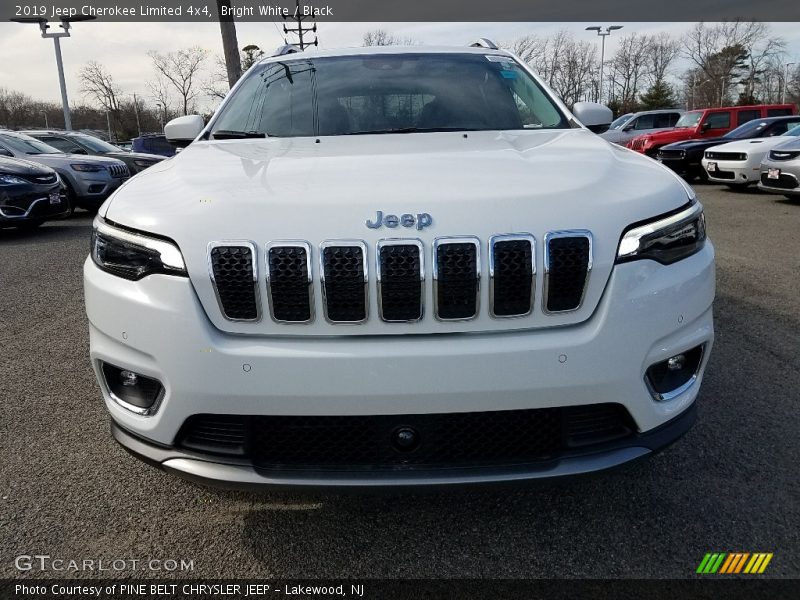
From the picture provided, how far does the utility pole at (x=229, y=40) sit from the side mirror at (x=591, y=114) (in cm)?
1294

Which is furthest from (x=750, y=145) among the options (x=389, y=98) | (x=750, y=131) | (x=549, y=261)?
(x=549, y=261)

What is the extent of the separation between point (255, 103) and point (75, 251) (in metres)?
5.56

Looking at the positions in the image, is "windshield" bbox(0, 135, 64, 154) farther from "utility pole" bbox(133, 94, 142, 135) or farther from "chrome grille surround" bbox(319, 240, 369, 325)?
"utility pole" bbox(133, 94, 142, 135)

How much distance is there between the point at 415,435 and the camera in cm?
181

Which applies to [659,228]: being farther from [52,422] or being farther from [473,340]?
[52,422]

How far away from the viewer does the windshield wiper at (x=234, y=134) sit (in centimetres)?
294

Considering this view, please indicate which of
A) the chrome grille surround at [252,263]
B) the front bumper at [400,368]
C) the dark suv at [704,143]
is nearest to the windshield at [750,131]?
the dark suv at [704,143]

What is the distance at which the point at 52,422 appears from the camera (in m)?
3.03

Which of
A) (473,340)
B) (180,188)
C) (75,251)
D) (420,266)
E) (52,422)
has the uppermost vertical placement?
(180,188)

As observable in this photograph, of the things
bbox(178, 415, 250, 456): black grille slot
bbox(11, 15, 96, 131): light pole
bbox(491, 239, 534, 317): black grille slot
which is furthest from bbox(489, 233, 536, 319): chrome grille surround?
bbox(11, 15, 96, 131): light pole

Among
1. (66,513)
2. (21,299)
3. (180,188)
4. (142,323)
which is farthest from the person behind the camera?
(21,299)

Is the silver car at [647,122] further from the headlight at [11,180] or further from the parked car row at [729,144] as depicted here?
the headlight at [11,180]

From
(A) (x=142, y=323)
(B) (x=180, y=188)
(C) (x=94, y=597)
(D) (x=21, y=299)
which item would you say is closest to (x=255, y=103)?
(B) (x=180, y=188)

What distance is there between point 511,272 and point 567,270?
0.54 feet
